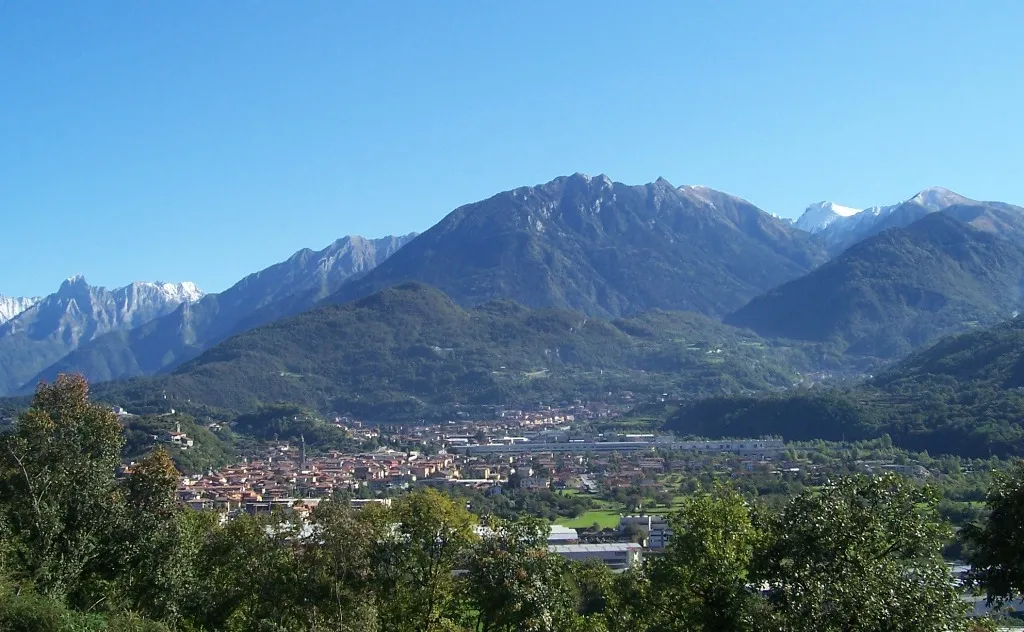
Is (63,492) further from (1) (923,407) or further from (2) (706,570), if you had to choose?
(1) (923,407)

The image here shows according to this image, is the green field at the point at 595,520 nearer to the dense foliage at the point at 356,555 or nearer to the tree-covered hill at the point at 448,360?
the dense foliage at the point at 356,555

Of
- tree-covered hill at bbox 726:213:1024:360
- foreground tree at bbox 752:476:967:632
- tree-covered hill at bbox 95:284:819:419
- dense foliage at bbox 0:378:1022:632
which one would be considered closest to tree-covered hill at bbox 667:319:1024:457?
tree-covered hill at bbox 95:284:819:419

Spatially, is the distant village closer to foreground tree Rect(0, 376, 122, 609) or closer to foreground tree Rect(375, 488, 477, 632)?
foreground tree Rect(0, 376, 122, 609)

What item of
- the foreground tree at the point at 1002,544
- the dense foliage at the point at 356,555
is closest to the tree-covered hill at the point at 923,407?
the foreground tree at the point at 1002,544

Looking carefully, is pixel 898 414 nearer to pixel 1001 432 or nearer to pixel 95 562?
pixel 1001 432

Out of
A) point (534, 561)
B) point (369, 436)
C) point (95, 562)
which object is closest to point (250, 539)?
point (95, 562)

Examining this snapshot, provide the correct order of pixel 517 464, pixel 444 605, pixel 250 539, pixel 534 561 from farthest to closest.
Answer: pixel 517 464 < pixel 250 539 < pixel 444 605 < pixel 534 561
